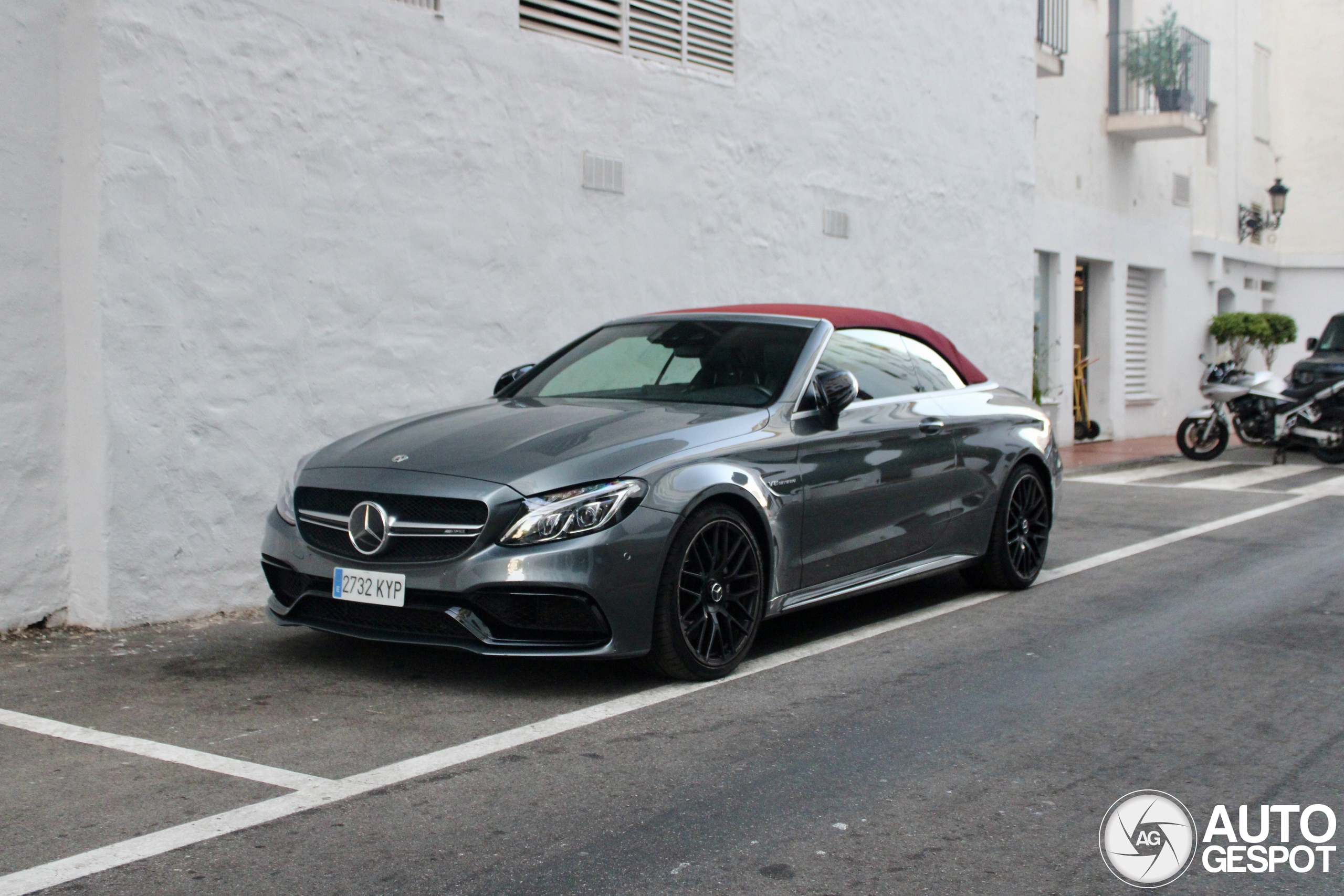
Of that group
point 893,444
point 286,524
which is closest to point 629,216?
point 893,444

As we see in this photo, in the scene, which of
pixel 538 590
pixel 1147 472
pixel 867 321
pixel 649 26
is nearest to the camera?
pixel 538 590

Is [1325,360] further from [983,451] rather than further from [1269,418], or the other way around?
[983,451]

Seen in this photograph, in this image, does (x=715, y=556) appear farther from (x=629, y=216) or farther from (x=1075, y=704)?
(x=629, y=216)

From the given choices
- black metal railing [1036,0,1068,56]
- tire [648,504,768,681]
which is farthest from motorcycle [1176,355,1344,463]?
tire [648,504,768,681]

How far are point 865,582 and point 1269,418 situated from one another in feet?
41.5

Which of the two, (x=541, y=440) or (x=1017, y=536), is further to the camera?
(x=1017, y=536)

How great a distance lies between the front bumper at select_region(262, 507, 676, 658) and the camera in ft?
17.0

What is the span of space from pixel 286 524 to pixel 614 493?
148 cm

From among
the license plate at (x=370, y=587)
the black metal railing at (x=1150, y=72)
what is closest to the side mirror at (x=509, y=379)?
the license plate at (x=370, y=587)

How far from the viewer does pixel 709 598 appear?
18.7 feet

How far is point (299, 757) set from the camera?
471 cm

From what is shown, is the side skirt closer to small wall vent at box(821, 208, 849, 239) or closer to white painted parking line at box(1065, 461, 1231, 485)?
small wall vent at box(821, 208, 849, 239)

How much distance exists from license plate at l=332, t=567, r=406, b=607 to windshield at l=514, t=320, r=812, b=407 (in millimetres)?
1623

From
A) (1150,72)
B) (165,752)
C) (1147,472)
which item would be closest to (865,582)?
(165,752)
